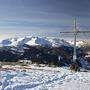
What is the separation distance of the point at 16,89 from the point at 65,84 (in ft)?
22.1

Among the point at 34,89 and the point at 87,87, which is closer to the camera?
the point at 34,89

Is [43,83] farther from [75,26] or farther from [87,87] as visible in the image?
[75,26]

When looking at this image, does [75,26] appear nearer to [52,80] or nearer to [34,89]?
[52,80]

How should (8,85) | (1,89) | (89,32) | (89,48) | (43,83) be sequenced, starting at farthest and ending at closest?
(89,48) → (89,32) → (43,83) → (8,85) → (1,89)

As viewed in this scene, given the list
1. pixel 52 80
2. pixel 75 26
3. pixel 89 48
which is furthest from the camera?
pixel 89 48

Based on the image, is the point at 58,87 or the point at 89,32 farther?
the point at 89,32

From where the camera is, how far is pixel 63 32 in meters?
99.8

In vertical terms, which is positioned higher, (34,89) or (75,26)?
(75,26)

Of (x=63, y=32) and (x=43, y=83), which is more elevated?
(x=63, y=32)

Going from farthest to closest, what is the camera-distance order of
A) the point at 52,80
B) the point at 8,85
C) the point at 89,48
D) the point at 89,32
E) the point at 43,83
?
1. the point at 89,48
2. the point at 89,32
3. the point at 52,80
4. the point at 43,83
5. the point at 8,85

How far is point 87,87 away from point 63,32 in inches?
2754

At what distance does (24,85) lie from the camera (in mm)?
29906

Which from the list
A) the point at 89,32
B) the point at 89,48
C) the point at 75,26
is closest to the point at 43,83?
the point at 75,26

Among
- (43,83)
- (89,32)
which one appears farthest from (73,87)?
(89,32)
